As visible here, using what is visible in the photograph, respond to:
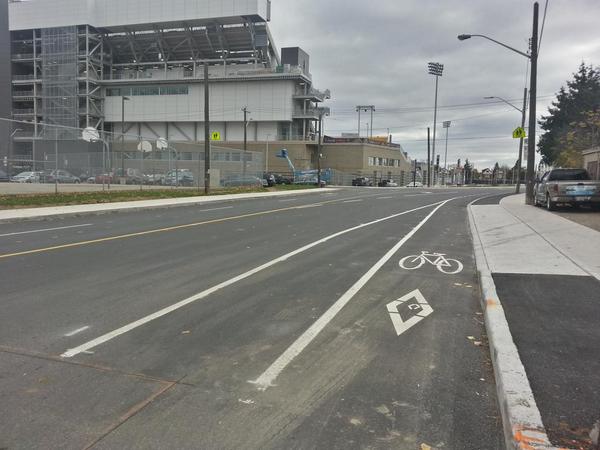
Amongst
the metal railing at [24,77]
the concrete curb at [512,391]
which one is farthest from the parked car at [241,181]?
the metal railing at [24,77]

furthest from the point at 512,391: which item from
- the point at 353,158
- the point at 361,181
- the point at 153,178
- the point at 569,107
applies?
the point at 353,158

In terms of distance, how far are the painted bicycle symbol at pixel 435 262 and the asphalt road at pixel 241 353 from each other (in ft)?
0.19

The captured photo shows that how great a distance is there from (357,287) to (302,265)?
1.77 m

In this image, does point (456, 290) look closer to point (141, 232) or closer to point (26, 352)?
point (26, 352)

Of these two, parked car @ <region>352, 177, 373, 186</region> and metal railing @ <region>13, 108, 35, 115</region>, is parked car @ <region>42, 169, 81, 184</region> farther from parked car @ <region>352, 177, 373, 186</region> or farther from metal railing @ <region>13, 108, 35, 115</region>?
metal railing @ <region>13, 108, 35, 115</region>

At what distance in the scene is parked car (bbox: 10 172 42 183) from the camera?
24542 millimetres

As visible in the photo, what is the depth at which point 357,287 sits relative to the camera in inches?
286

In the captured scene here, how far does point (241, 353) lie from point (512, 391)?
2318 millimetres

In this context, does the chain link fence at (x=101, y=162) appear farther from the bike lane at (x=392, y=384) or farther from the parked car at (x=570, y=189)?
the bike lane at (x=392, y=384)

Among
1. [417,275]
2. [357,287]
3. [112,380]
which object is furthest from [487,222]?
[112,380]

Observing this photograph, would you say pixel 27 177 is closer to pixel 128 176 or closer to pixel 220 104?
pixel 128 176

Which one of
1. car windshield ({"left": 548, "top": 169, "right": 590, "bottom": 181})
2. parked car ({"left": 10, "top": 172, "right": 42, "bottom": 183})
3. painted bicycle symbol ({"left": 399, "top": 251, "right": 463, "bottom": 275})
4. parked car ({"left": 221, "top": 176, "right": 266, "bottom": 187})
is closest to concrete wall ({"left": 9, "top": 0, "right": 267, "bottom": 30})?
parked car ({"left": 221, "top": 176, "right": 266, "bottom": 187})

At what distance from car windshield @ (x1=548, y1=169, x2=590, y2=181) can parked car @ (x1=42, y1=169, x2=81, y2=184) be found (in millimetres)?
23551

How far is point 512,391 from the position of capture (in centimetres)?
362
